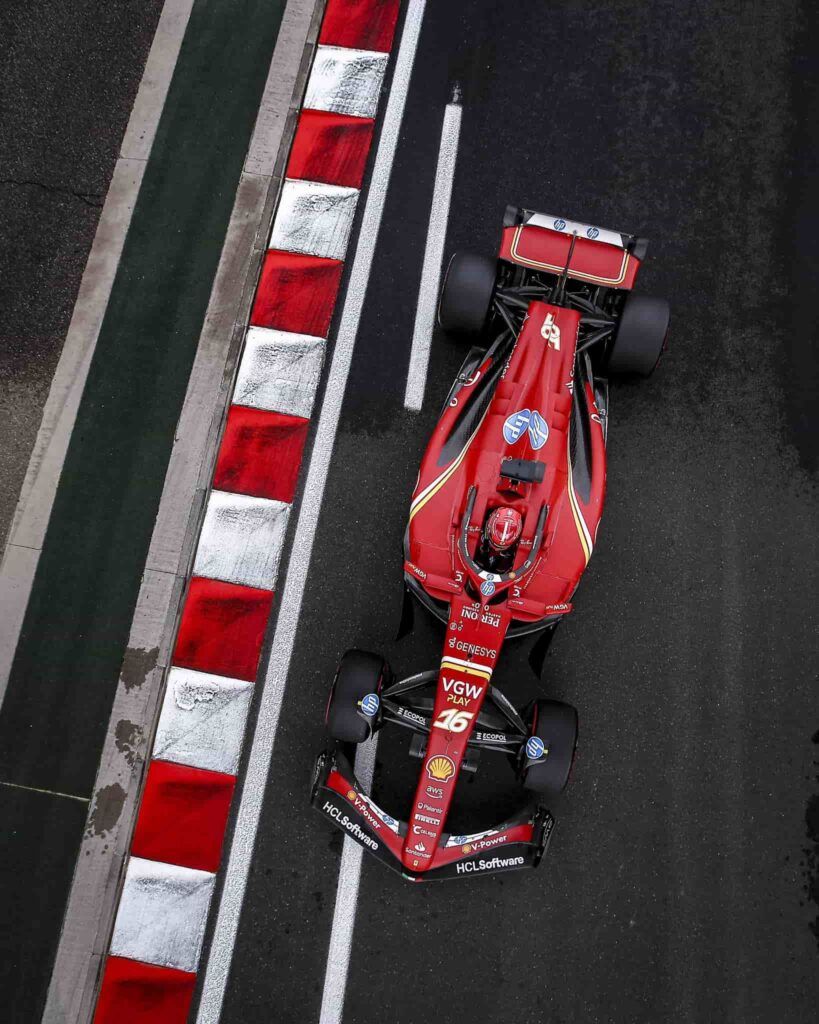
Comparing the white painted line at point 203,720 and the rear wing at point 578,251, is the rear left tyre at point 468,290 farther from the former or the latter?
the white painted line at point 203,720

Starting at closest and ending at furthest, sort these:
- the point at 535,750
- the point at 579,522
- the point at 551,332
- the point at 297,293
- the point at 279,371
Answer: the point at 535,750, the point at 579,522, the point at 551,332, the point at 279,371, the point at 297,293

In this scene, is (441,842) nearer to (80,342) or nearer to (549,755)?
(549,755)

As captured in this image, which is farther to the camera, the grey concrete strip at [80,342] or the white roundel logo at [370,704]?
the grey concrete strip at [80,342]

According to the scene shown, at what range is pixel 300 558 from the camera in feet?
19.2

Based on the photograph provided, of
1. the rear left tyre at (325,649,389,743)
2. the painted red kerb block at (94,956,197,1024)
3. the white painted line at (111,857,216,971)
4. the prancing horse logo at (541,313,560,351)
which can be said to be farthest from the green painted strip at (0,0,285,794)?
the prancing horse logo at (541,313,560,351)

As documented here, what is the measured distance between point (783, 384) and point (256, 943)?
204 inches

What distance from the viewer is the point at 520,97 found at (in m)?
6.43

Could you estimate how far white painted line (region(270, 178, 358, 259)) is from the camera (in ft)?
20.4

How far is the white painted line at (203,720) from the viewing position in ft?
18.4

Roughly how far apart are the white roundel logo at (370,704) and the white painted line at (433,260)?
6.76 feet

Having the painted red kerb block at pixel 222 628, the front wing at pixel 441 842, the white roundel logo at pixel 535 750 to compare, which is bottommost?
the front wing at pixel 441 842

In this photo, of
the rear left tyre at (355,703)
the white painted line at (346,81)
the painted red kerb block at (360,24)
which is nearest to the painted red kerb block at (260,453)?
the rear left tyre at (355,703)

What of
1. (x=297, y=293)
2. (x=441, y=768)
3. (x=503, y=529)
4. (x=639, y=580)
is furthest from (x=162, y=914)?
(x=297, y=293)

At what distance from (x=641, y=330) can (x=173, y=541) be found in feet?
11.1
